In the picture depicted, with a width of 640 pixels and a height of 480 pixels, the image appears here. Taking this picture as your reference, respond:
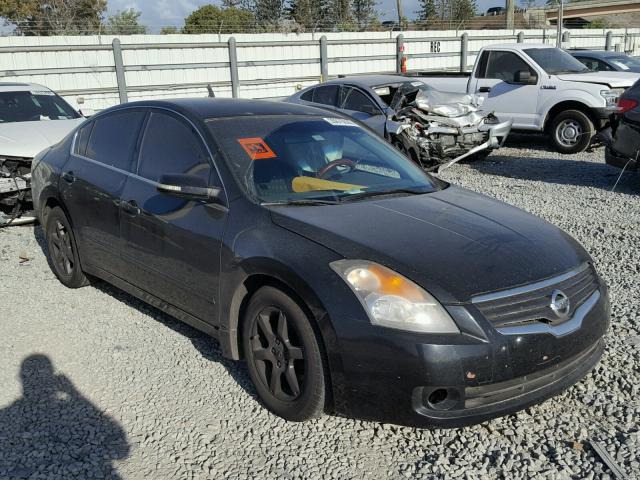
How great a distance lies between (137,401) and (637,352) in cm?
307

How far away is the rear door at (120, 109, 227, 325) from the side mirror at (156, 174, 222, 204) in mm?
60

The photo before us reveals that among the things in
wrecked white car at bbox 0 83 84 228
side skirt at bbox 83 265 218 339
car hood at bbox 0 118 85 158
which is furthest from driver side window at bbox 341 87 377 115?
side skirt at bbox 83 265 218 339

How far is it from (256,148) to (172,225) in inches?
27.5

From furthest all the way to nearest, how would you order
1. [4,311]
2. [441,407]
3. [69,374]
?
[4,311] → [69,374] → [441,407]

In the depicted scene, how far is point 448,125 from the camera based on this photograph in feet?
33.9

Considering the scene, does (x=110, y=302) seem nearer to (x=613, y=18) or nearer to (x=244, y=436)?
(x=244, y=436)

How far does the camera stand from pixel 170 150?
4156 mm

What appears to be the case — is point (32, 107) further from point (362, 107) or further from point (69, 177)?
point (362, 107)

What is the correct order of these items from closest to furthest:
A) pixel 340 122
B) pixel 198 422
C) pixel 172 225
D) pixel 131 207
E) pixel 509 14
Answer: pixel 198 422
pixel 172 225
pixel 131 207
pixel 340 122
pixel 509 14

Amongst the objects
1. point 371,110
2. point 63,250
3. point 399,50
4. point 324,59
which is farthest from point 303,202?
point 399,50

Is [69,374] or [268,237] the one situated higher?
[268,237]

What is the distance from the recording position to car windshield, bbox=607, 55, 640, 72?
557 inches

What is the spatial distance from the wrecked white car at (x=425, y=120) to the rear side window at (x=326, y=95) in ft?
0.49

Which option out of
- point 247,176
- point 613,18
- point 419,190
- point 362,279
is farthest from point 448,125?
point 613,18
